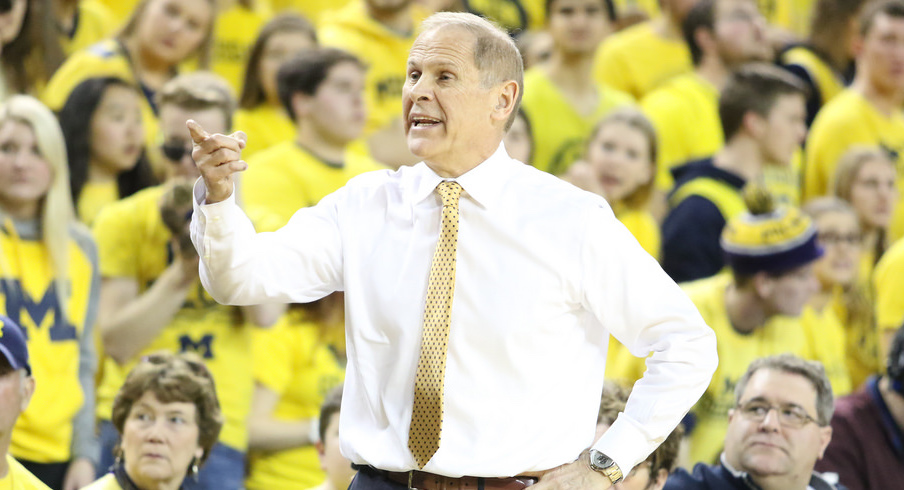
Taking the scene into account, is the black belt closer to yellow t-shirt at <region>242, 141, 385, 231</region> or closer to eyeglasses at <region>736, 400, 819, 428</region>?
eyeglasses at <region>736, 400, 819, 428</region>

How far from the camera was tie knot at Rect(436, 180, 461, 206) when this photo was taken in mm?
2898

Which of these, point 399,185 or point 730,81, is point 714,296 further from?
point 399,185

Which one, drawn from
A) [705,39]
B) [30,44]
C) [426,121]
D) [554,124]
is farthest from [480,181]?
[705,39]

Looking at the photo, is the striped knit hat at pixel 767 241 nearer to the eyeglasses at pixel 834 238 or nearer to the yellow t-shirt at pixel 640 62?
the eyeglasses at pixel 834 238

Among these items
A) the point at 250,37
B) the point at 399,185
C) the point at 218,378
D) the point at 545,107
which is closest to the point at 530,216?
the point at 399,185

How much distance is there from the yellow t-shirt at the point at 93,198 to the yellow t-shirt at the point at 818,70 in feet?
14.7

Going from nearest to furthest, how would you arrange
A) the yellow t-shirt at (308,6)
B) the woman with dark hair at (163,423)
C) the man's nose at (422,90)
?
the man's nose at (422,90), the woman with dark hair at (163,423), the yellow t-shirt at (308,6)

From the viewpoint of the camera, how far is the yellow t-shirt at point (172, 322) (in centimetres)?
488

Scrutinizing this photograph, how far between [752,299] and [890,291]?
1041 mm

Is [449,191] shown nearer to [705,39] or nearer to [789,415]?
[789,415]

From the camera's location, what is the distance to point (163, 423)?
13.5ft

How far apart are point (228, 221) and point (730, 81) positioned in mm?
4734

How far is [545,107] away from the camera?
276 inches

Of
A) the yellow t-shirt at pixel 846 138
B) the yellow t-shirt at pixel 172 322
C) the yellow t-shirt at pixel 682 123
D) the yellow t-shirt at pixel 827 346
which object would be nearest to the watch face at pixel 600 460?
the yellow t-shirt at pixel 172 322
